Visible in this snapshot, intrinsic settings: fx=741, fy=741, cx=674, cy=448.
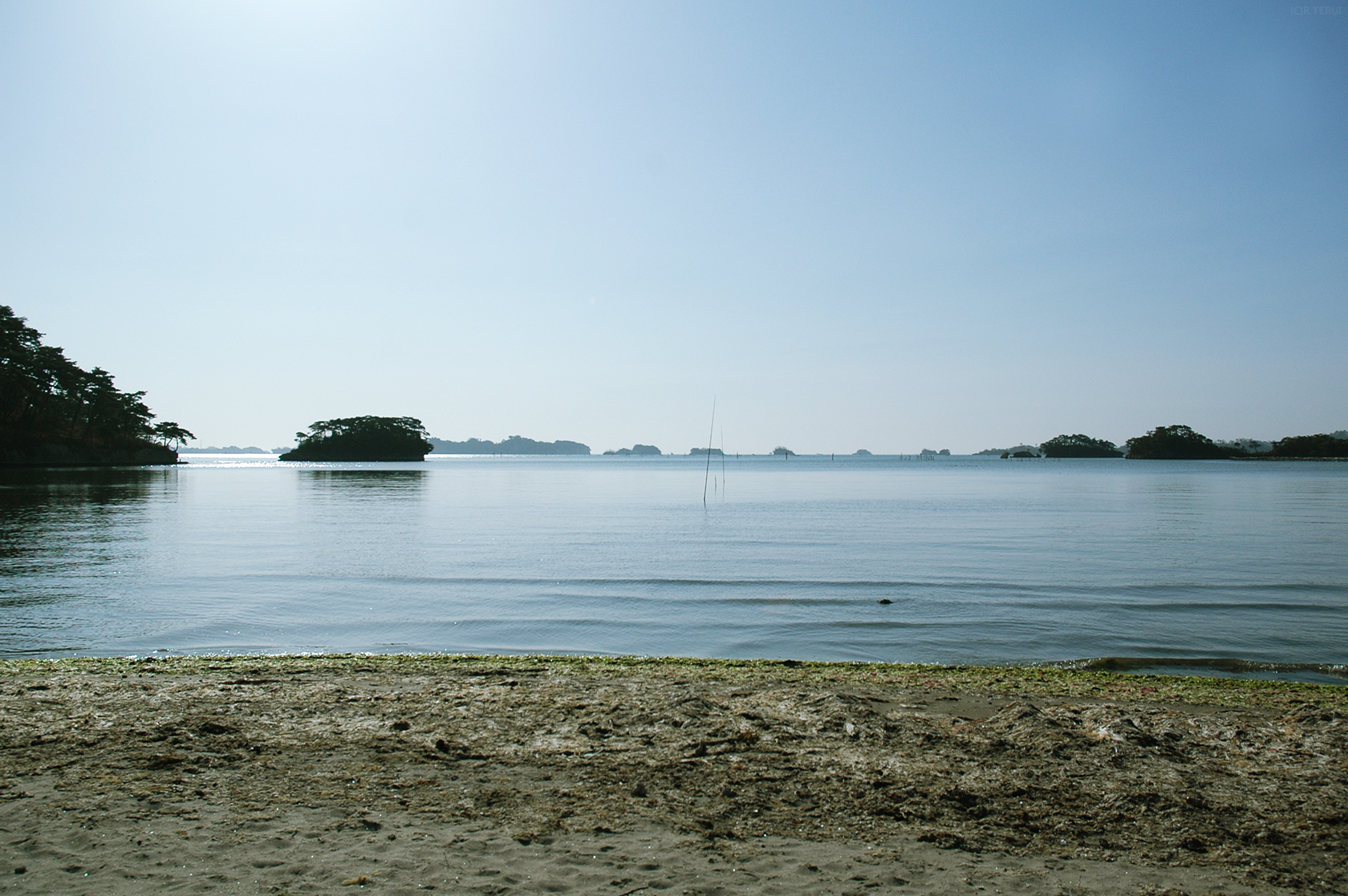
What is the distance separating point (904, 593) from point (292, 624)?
12.4 m

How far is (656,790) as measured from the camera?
17.9ft

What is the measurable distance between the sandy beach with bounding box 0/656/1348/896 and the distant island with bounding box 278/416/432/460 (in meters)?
194

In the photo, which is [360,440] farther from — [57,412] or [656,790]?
[656,790]

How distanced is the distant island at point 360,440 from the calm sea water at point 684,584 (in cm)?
15717

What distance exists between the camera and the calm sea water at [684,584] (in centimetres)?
1225

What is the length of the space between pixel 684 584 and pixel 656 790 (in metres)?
12.4

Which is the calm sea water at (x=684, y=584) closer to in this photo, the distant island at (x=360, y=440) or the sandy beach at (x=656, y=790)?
the sandy beach at (x=656, y=790)

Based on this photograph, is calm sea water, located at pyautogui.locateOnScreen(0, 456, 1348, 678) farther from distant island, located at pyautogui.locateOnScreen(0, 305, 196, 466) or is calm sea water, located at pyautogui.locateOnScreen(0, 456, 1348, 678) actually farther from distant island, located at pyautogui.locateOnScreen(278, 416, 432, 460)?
distant island, located at pyautogui.locateOnScreen(278, 416, 432, 460)

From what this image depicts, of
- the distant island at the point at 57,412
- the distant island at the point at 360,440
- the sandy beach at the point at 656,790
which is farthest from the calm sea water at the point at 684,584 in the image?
the distant island at the point at 360,440

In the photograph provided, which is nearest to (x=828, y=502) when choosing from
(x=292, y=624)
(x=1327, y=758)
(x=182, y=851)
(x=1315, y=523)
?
(x=1315, y=523)

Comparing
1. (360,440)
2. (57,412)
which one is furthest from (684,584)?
(360,440)

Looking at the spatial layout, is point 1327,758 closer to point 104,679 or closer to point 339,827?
point 339,827

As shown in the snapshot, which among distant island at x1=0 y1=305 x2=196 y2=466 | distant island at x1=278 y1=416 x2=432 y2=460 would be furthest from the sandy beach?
distant island at x1=278 y1=416 x2=432 y2=460

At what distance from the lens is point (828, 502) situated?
48.3 m
